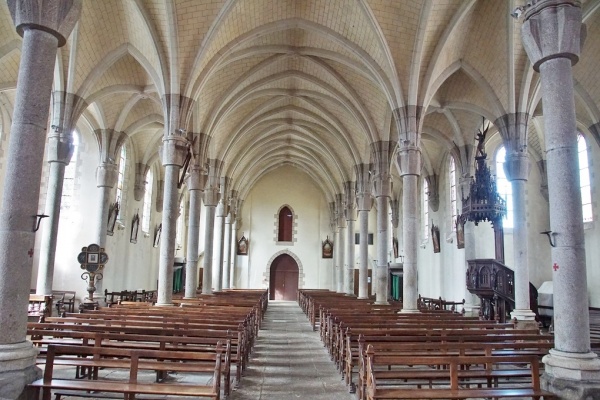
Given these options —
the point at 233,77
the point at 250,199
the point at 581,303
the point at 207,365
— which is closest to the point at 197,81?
the point at 233,77

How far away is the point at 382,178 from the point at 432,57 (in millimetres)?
5811

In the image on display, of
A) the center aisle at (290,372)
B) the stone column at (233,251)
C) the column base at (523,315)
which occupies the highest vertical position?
the stone column at (233,251)

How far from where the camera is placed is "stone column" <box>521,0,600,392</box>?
5636mm

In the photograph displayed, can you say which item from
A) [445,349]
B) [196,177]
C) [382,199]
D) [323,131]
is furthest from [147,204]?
[445,349]

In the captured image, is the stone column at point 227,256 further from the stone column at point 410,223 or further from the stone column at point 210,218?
the stone column at point 410,223

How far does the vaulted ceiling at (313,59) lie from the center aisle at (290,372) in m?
7.57

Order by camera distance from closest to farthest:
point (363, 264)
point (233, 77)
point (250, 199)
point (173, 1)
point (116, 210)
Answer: point (173, 1) → point (233, 77) → point (116, 210) → point (363, 264) → point (250, 199)

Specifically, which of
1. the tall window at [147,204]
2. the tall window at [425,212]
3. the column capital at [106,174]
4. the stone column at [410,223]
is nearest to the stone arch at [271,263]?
the tall window at [147,204]

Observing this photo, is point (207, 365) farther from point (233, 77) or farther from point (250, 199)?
point (250, 199)

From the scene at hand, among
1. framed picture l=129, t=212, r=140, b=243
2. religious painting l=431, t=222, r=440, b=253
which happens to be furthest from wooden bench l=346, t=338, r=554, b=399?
framed picture l=129, t=212, r=140, b=243

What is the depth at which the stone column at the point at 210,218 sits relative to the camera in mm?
20781

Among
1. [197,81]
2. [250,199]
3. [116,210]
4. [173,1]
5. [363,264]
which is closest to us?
[173,1]

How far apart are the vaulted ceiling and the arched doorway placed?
61.9 ft

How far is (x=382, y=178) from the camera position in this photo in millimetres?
18578
